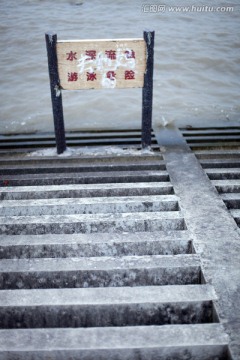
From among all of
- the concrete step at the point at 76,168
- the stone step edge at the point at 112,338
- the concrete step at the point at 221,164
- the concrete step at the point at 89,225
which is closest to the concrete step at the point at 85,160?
the concrete step at the point at 76,168

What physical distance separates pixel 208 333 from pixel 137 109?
5.66 meters

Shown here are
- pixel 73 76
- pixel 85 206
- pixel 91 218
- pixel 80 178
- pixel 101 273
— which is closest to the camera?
pixel 101 273

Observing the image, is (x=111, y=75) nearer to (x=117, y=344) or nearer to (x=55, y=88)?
(x=55, y=88)

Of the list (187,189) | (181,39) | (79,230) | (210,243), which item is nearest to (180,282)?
(210,243)

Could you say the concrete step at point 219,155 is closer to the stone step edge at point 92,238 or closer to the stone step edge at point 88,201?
the stone step edge at point 88,201

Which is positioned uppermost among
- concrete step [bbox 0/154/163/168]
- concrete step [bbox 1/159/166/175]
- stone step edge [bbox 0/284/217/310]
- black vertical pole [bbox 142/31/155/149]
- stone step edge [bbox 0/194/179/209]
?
black vertical pole [bbox 142/31/155/149]

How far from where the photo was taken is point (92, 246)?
8.32 ft

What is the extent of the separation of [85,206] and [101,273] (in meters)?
0.85

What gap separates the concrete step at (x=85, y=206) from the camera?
3037 millimetres

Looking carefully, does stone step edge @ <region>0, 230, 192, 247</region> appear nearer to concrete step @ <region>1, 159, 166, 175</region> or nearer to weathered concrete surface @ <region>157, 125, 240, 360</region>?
weathered concrete surface @ <region>157, 125, 240, 360</region>

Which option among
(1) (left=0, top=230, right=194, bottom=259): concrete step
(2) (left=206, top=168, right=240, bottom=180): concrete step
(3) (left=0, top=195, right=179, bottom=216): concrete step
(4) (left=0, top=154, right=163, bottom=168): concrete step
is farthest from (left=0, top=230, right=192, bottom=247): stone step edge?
(4) (left=0, top=154, right=163, bottom=168): concrete step

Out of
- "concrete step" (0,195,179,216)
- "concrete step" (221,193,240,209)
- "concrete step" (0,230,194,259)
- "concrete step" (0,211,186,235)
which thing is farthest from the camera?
"concrete step" (221,193,240,209)

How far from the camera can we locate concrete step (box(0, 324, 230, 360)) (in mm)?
1803

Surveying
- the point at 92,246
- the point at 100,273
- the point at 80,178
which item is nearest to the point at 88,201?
the point at 80,178
